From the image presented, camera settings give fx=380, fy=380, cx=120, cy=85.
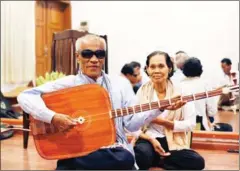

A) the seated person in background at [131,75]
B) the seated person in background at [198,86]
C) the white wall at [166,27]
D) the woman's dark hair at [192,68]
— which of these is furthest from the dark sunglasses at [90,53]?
the white wall at [166,27]

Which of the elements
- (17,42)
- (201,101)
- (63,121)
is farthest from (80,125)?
(17,42)

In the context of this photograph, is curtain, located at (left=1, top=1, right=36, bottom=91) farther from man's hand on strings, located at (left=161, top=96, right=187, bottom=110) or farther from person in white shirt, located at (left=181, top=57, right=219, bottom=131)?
man's hand on strings, located at (left=161, top=96, right=187, bottom=110)

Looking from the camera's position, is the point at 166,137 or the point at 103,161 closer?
the point at 103,161

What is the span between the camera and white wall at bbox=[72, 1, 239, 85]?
6.98 metres

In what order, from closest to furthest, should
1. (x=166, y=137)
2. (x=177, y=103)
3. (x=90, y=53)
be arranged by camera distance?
(x=177, y=103) < (x=90, y=53) < (x=166, y=137)

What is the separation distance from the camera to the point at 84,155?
211cm

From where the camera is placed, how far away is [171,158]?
2.68 meters

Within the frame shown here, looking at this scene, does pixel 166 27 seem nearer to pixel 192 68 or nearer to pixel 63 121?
pixel 192 68

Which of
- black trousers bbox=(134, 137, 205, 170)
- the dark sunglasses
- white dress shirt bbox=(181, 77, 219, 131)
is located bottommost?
black trousers bbox=(134, 137, 205, 170)

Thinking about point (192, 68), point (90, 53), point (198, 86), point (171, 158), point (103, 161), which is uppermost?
point (90, 53)

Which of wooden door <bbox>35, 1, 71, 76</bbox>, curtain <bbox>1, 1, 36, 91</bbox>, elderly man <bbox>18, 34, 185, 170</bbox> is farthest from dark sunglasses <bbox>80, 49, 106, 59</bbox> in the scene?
wooden door <bbox>35, 1, 71, 76</bbox>

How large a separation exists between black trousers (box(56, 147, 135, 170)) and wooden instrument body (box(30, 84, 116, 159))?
0.11 metres

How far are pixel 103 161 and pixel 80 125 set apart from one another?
32 centimetres

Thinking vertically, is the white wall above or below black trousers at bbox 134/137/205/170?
above
